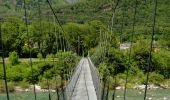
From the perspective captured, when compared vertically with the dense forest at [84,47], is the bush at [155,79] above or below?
below

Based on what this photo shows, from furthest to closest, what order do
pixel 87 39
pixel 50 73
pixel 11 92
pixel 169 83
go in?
1. pixel 87 39
2. pixel 169 83
3. pixel 50 73
4. pixel 11 92

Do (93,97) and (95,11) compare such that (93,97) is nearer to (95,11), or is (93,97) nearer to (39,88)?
(39,88)

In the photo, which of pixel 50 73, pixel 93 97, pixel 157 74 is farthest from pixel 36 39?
pixel 93 97

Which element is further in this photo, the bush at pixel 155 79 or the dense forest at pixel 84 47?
the bush at pixel 155 79

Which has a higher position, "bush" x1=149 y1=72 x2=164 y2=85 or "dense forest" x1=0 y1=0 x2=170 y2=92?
"dense forest" x1=0 y1=0 x2=170 y2=92

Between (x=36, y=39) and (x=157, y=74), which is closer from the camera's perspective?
(x=157, y=74)

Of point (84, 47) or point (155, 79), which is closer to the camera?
point (155, 79)

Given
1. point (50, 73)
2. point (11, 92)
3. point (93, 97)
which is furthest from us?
point (50, 73)

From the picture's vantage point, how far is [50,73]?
1221 inches

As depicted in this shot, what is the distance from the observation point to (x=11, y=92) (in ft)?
95.4

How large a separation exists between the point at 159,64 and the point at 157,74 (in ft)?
10.0

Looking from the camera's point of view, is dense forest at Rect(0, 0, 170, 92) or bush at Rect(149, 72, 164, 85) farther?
bush at Rect(149, 72, 164, 85)

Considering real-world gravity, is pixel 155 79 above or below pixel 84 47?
below

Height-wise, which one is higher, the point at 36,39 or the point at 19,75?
the point at 36,39
